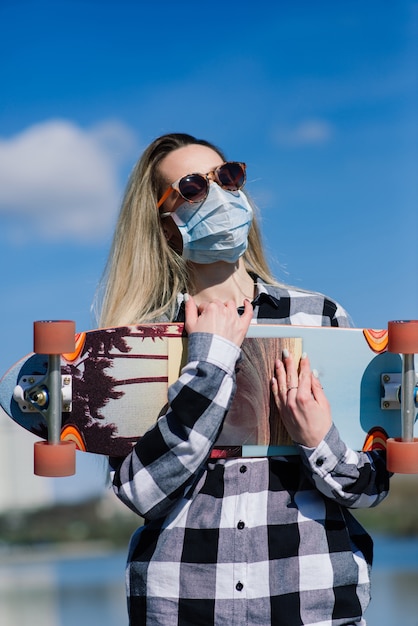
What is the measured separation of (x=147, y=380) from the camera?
2.04m

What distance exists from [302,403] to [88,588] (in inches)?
366

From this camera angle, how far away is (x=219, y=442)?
196 centimetres

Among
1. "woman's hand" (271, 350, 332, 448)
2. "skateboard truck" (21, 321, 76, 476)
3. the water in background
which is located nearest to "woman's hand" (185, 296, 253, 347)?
"woman's hand" (271, 350, 332, 448)

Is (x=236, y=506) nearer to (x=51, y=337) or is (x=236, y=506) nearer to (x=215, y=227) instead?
(x=51, y=337)

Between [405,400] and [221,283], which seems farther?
[221,283]

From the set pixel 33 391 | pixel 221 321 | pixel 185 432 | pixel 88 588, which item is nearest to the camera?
pixel 185 432

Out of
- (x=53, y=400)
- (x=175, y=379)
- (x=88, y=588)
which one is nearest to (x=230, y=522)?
(x=175, y=379)

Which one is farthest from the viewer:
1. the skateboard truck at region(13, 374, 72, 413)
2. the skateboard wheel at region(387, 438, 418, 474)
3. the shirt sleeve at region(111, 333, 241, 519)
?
the skateboard truck at region(13, 374, 72, 413)

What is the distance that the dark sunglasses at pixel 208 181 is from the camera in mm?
2129

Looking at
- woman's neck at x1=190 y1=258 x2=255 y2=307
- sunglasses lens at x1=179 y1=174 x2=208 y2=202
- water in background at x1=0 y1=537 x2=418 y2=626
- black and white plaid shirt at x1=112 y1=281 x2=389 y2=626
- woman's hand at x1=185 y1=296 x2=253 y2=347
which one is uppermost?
sunglasses lens at x1=179 y1=174 x2=208 y2=202

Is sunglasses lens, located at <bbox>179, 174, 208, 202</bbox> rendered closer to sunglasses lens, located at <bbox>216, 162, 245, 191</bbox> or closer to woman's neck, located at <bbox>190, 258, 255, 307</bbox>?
sunglasses lens, located at <bbox>216, 162, 245, 191</bbox>

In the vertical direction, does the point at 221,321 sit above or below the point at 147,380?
above

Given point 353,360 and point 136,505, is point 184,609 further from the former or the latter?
point 353,360

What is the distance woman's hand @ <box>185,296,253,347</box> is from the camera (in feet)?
6.11
